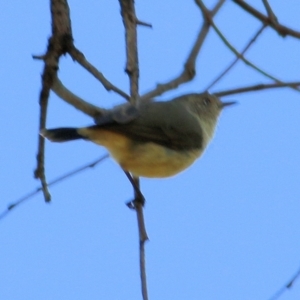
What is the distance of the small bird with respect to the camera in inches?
169

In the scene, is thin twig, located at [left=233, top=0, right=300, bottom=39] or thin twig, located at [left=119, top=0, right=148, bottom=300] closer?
thin twig, located at [left=233, top=0, right=300, bottom=39]

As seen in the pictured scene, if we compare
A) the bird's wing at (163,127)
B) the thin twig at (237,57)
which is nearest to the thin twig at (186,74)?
the thin twig at (237,57)

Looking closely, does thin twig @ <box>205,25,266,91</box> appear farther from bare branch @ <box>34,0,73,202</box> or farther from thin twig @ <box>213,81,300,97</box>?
bare branch @ <box>34,0,73,202</box>

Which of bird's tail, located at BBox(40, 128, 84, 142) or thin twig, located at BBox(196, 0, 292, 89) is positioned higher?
bird's tail, located at BBox(40, 128, 84, 142)

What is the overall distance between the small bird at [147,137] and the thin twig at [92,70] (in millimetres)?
698

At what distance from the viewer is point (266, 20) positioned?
2668 millimetres

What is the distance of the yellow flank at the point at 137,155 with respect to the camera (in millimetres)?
4438

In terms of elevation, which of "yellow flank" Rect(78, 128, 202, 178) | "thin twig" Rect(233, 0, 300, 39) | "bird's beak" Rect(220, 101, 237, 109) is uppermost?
"bird's beak" Rect(220, 101, 237, 109)

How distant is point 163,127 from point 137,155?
350 mm

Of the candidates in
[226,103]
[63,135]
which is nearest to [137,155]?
[63,135]

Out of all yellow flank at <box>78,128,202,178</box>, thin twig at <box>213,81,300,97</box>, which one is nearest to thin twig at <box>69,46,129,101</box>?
thin twig at <box>213,81,300,97</box>

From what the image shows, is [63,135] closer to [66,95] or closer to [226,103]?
[66,95]

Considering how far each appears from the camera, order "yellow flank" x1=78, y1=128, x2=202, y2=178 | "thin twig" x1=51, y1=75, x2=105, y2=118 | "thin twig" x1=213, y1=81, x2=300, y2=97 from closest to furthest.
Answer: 1. "thin twig" x1=213, y1=81, x2=300, y2=97
2. "thin twig" x1=51, y1=75, x2=105, y2=118
3. "yellow flank" x1=78, y1=128, x2=202, y2=178

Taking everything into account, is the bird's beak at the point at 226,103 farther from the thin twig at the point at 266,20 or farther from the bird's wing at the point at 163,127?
the thin twig at the point at 266,20
